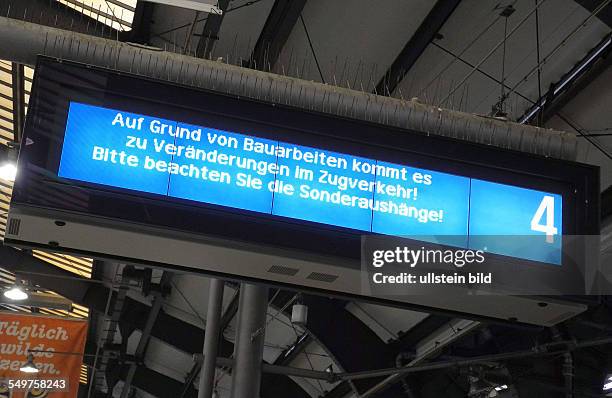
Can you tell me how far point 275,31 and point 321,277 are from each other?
588 cm

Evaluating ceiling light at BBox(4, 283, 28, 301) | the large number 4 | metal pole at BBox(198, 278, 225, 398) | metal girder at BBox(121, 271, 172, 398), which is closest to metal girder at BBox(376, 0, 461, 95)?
metal pole at BBox(198, 278, 225, 398)

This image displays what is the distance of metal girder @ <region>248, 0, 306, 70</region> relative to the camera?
10.2 meters

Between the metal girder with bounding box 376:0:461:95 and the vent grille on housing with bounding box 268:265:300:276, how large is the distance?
18.3 feet

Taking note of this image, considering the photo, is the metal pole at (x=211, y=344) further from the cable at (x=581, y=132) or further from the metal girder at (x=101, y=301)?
the metal girder at (x=101, y=301)

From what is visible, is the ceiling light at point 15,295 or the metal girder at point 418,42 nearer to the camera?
the metal girder at point 418,42

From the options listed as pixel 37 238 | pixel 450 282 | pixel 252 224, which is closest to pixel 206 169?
pixel 252 224

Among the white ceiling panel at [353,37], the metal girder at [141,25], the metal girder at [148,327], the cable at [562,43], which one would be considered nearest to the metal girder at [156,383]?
the metal girder at [148,327]

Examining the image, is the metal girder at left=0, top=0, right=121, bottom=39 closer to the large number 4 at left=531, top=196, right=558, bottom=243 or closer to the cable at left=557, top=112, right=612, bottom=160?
the cable at left=557, top=112, right=612, bottom=160

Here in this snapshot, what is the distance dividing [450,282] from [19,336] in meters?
11.7

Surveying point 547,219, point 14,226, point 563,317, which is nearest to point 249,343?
point 563,317

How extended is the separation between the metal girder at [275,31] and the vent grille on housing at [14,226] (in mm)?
5417

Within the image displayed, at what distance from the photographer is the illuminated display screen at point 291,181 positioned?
16.0 ft

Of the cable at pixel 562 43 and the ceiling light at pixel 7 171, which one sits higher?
the cable at pixel 562 43

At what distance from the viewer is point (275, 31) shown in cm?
1049
